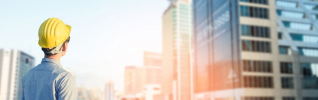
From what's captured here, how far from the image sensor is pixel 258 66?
5106 cm

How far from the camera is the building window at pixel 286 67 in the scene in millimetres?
50281

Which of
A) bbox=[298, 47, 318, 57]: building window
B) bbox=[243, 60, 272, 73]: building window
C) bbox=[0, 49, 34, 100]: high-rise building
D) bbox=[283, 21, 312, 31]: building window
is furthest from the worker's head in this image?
bbox=[0, 49, 34, 100]: high-rise building

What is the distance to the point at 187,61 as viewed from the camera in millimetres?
179250

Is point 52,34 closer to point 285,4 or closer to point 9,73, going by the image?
point 285,4

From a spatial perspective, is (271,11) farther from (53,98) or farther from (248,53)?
(53,98)

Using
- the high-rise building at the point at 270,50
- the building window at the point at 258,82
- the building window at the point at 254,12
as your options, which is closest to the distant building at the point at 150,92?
the high-rise building at the point at 270,50

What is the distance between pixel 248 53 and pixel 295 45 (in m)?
8.37

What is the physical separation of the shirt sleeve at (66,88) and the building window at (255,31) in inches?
2070

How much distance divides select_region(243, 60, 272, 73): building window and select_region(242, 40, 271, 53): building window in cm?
225

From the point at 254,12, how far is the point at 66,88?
54.4 meters

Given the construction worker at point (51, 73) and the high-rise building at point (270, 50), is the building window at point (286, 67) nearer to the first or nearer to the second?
the high-rise building at point (270, 50)

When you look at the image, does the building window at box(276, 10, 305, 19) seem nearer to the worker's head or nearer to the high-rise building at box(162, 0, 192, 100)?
the worker's head

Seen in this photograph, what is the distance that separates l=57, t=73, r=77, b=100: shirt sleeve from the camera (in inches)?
67.0

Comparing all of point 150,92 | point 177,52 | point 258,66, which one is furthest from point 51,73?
point 150,92
